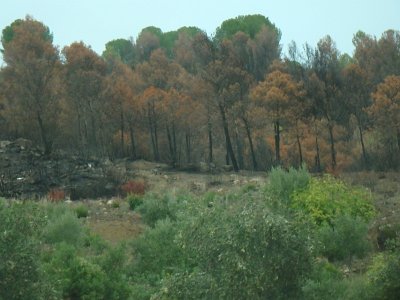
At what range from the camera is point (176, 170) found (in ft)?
145

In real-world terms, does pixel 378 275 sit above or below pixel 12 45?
below

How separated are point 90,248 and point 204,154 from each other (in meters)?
41.1

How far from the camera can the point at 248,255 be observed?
28.7 ft

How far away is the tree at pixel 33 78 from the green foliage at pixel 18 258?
35.9m

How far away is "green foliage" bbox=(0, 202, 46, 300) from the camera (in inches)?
371

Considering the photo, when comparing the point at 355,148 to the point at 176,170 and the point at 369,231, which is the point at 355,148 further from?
the point at 369,231

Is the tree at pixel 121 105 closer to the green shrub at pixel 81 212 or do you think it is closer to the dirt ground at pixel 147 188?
the dirt ground at pixel 147 188

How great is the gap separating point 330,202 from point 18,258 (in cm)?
1098

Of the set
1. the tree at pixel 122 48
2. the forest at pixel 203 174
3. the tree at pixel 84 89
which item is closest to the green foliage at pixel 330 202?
the forest at pixel 203 174

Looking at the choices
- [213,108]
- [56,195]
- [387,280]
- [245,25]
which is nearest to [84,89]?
[213,108]

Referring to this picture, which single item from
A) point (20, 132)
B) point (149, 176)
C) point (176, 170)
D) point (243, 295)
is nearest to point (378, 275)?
point (243, 295)

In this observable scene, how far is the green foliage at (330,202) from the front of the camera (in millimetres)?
18109

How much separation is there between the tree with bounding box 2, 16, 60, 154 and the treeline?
72 mm

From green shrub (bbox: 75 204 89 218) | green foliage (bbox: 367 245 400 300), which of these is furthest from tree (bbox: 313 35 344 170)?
green foliage (bbox: 367 245 400 300)
